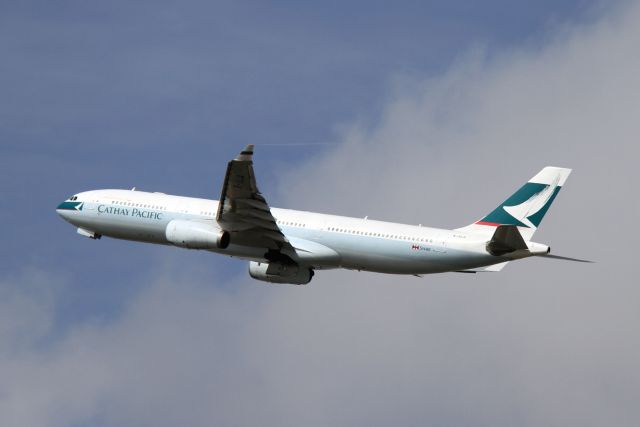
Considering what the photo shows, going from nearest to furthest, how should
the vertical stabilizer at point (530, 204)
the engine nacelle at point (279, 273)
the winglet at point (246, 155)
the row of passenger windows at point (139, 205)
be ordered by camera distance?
the winglet at point (246, 155) → the vertical stabilizer at point (530, 204) → the engine nacelle at point (279, 273) → the row of passenger windows at point (139, 205)

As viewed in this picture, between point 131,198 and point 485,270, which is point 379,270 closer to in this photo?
point 485,270

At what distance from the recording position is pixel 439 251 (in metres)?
54.5

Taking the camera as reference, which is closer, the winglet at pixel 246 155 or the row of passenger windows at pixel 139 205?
the winglet at pixel 246 155

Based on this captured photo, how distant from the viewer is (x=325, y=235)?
56.9m

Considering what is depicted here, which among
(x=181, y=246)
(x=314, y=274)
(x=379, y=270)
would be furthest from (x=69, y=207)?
(x=379, y=270)

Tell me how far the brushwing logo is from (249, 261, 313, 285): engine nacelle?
1100 cm

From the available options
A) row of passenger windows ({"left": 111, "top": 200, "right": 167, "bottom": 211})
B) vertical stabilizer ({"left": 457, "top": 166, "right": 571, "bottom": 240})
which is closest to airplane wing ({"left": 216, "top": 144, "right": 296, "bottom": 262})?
row of passenger windows ({"left": 111, "top": 200, "right": 167, "bottom": 211})

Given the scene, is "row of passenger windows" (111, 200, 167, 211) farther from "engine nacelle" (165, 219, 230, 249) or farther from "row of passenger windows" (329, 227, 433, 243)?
"row of passenger windows" (329, 227, 433, 243)

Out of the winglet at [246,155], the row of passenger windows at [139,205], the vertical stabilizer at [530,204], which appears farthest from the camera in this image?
the row of passenger windows at [139,205]

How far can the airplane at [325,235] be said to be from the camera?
176ft

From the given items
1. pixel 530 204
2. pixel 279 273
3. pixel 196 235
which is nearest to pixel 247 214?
pixel 196 235

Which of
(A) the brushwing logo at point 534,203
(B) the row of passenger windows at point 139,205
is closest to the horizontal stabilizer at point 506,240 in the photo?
(A) the brushwing logo at point 534,203

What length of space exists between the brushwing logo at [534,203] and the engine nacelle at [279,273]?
1100cm

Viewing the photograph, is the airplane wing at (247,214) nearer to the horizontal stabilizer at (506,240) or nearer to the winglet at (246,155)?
the winglet at (246,155)
